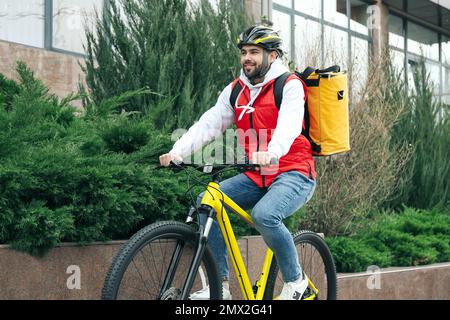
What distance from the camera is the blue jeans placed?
4.34 meters

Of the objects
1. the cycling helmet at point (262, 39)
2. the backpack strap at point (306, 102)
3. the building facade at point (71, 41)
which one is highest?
the building facade at point (71, 41)

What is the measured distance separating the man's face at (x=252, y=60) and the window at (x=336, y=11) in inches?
574

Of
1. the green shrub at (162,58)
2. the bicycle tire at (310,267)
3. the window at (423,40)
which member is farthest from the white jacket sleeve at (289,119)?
the window at (423,40)

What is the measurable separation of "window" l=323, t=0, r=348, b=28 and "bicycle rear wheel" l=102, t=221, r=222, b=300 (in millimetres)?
15355

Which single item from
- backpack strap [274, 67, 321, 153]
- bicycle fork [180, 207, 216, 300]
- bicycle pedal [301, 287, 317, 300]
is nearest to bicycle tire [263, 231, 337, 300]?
bicycle pedal [301, 287, 317, 300]

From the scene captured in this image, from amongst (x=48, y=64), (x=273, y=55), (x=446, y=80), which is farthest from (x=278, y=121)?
(x=446, y=80)

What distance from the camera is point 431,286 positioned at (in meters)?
8.40

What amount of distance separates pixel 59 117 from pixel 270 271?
242 centimetres

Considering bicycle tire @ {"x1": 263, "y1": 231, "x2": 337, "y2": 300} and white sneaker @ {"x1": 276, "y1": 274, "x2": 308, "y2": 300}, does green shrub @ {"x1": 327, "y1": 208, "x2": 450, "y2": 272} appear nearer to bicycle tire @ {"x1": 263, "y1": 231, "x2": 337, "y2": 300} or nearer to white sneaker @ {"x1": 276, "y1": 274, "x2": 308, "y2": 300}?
bicycle tire @ {"x1": 263, "y1": 231, "x2": 337, "y2": 300}

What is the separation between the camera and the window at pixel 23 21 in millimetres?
11094

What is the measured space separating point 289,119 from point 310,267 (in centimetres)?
150

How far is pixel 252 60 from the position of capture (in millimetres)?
4500

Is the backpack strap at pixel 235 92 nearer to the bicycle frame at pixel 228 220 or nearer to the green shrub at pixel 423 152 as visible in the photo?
the bicycle frame at pixel 228 220

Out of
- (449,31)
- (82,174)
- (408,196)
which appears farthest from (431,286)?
(449,31)
